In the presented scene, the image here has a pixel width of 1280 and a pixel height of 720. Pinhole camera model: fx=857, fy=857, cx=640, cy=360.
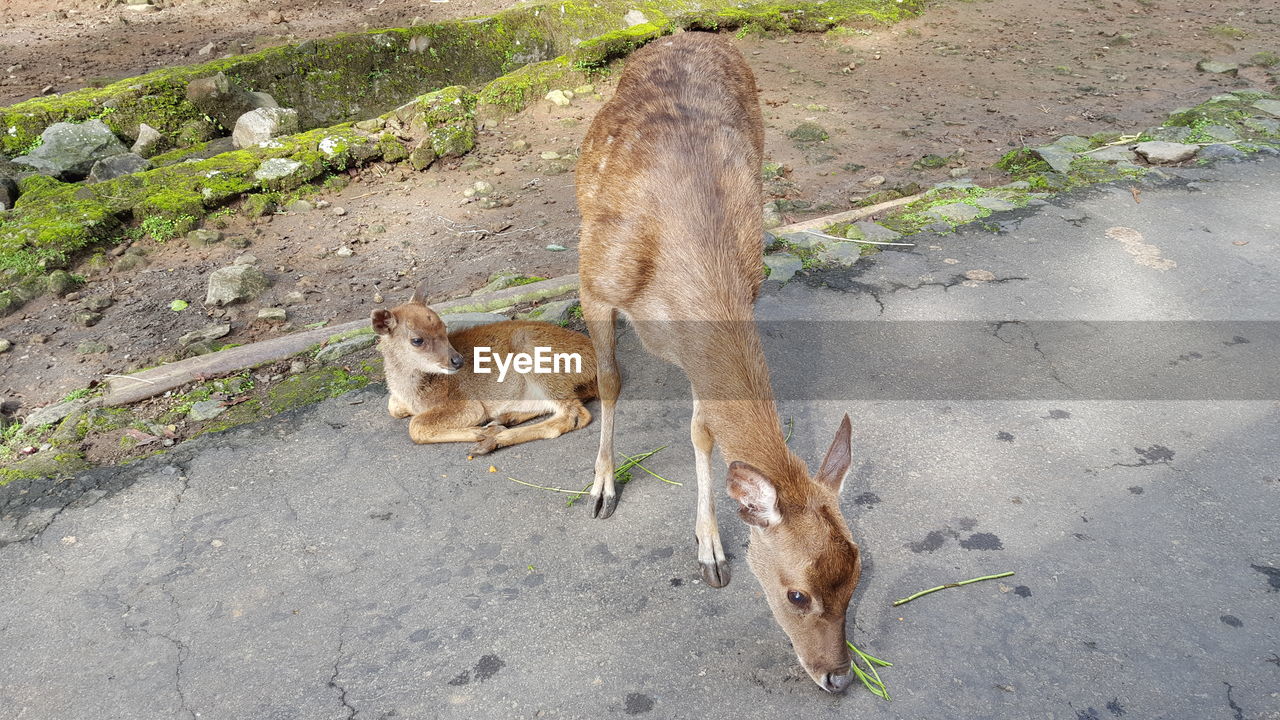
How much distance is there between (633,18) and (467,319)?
20.7 ft

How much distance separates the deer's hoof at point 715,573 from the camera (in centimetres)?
326

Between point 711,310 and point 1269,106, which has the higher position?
point 711,310

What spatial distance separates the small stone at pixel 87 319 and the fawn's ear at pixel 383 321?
90.0 inches

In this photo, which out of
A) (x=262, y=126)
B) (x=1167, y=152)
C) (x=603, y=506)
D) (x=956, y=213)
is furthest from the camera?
(x=262, y=126)

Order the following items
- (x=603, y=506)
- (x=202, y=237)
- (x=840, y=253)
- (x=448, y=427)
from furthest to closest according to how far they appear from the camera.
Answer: (x=202, y=237) < (x=840, y=253) < (x=448, y=427) < (x=603, y=506)

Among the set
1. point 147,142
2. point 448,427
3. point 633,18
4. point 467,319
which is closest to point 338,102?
point 147,142

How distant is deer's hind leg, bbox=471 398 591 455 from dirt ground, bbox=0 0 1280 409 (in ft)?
5.44

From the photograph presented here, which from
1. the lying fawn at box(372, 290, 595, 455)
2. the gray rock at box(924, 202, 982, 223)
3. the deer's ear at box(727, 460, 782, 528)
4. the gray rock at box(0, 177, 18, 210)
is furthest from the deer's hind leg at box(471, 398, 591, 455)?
the gray rock at box(0, 177, 18, 210)

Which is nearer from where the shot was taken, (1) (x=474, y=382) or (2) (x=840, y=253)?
(1) (x=474, y=382)

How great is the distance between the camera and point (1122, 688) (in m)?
2.73

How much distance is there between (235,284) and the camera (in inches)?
219

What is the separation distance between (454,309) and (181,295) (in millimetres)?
1910

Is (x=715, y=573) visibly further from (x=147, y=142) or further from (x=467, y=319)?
(x=147, y=142)

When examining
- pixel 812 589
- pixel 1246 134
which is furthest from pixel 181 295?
pixel 1246 134
